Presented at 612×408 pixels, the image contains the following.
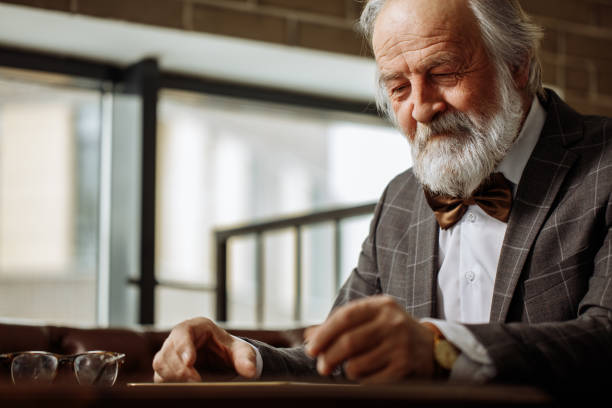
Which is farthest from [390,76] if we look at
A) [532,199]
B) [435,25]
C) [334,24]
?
[334,24]

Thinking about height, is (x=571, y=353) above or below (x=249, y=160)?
below

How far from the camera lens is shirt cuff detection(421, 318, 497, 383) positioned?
1.01 m

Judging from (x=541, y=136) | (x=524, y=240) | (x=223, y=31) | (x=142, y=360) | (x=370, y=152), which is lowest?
(x=142, y=360)

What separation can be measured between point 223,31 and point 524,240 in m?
1.60

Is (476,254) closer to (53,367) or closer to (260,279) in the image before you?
(53,367)

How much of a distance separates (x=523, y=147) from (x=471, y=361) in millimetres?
727

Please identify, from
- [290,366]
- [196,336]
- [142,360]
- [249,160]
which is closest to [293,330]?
[142,360]

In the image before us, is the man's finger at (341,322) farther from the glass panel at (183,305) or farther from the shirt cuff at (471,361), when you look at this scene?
the glass panel at (183,305)

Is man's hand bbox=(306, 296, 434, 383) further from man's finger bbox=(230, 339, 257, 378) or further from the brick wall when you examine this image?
the brick wall

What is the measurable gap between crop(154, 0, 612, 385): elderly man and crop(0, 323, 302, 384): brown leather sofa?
1.74 feet

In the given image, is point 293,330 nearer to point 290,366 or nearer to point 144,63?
point 290,366

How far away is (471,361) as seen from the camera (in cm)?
102

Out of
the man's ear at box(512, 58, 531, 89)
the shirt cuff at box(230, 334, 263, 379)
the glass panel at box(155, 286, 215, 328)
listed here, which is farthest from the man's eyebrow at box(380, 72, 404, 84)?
the glass panel at box(155, 286, 215, 328)

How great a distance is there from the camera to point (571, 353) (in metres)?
1.08
